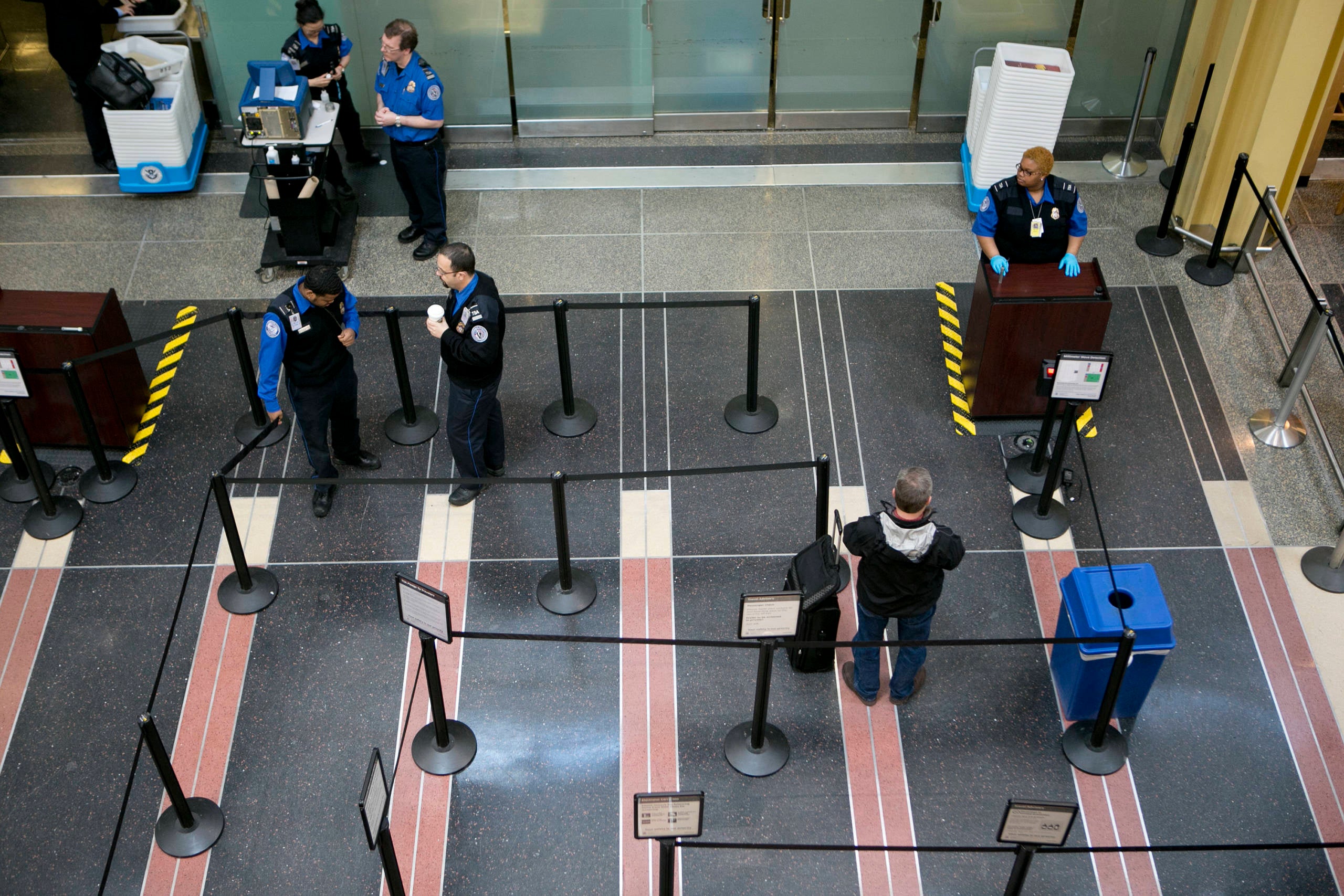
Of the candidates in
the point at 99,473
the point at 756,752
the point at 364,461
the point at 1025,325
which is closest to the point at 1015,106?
the point at 1025,325

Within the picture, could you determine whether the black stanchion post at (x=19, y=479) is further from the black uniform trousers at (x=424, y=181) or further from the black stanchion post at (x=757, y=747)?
the black stanchion post at (x=757, y=747)

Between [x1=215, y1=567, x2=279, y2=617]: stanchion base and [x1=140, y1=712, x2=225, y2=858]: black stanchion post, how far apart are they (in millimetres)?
1065

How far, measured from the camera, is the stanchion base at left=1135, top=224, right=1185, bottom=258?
891 cm

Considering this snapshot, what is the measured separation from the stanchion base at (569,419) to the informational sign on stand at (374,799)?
321cm

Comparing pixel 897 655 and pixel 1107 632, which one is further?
pixel 897 655

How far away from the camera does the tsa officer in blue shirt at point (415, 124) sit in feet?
26.9

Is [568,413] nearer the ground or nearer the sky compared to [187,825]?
nearer the sky

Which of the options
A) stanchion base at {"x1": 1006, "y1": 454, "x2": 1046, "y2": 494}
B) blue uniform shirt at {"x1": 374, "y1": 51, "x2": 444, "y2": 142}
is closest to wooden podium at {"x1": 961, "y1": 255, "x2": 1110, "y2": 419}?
stanchion base at {"x1": 1006, "y1": 454, "x2": 1046, "y2": 494}

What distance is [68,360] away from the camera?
7.03 meters

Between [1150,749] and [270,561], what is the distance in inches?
181

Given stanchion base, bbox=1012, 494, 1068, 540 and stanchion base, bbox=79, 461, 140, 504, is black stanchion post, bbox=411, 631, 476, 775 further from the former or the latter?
stanchion base, bbox=1012, 494, 1068, 540

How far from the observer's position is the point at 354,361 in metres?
8.21

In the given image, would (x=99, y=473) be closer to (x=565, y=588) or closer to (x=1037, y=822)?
(x=565, y=588)

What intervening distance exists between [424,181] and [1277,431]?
18.6 ft
